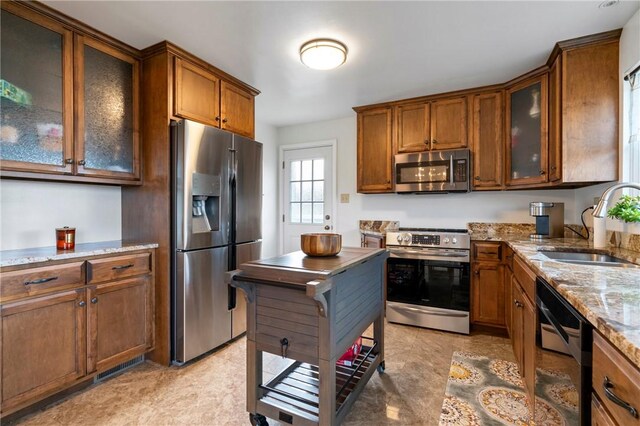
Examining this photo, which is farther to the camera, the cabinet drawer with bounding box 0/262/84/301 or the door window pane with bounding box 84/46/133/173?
the door window pane with bounding box 84/46/133/173

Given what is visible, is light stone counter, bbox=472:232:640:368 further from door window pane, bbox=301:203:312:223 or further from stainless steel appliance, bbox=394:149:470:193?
door window pane, bbox=301:203:312:223

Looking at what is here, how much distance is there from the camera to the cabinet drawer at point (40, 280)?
5.22 ft

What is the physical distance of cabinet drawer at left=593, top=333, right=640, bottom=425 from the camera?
0.64 metres

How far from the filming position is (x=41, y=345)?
171 centimetres

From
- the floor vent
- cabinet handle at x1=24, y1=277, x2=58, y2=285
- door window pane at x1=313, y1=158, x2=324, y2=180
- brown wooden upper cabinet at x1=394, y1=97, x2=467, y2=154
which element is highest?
brown wooden upper cabinet at x1=394, y1=97, x2=467, y2=154

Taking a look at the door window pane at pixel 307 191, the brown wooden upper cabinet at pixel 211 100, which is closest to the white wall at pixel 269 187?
the door window pane at pixel 307 191

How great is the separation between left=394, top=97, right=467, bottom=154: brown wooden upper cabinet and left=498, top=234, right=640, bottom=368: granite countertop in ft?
6.17

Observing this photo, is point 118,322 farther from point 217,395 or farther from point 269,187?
point 269,187

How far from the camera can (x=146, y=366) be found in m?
2.30

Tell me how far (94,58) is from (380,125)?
2721 millimetres

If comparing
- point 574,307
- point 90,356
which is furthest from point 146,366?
point 574,307

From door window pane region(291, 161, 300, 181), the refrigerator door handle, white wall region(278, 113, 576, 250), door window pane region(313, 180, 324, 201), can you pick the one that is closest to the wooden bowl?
the refrigerator door handle

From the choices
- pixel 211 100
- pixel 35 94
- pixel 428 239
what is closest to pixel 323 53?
pixel 211 100

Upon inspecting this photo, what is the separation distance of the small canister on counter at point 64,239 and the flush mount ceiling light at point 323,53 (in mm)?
2111
